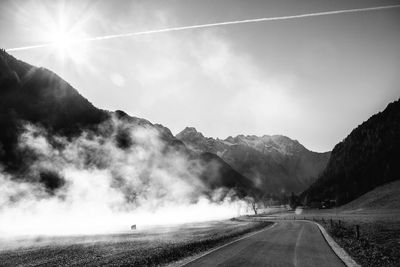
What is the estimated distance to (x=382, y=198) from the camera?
105 meters

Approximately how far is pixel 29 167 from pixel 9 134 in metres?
10.8

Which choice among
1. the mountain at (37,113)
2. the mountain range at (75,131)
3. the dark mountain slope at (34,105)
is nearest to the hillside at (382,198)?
the mountain range at (75,131)

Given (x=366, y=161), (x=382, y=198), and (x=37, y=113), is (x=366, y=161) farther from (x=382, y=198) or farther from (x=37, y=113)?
(x=37, y=113)

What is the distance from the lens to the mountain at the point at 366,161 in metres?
135

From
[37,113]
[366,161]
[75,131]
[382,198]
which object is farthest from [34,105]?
[366,161]

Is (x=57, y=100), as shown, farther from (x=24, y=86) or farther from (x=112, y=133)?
(x=112, y=133)

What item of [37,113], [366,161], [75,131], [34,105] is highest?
[34,105]

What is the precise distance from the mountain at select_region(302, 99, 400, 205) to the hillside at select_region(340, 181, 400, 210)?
943cm

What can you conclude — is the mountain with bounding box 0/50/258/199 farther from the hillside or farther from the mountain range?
the hillside

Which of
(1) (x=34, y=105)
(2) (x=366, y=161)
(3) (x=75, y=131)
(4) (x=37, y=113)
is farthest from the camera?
(2) (x=366, y=161)

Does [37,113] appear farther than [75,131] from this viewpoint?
No

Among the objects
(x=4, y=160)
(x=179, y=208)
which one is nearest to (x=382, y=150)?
(x=179, y=208)

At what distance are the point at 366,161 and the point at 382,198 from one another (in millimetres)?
58292

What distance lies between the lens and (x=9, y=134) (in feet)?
213
